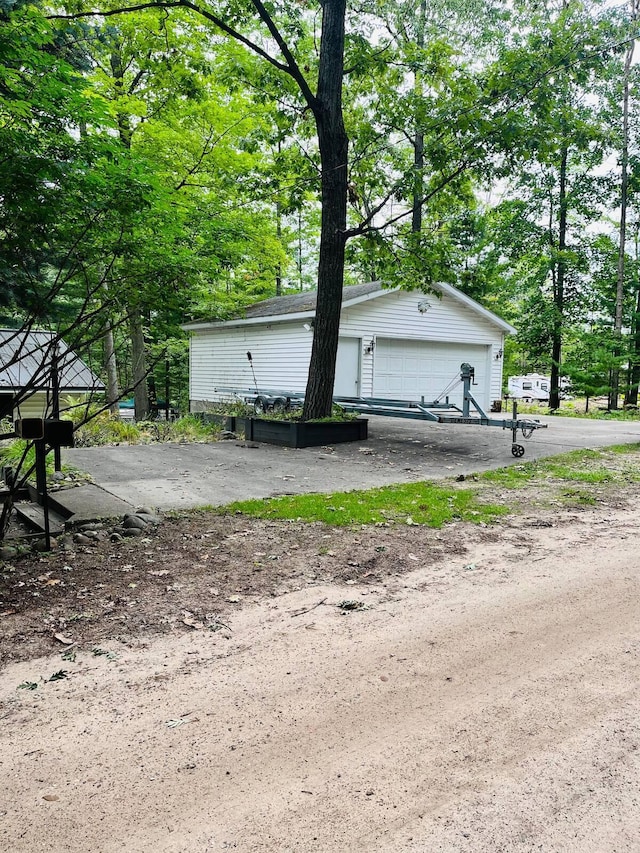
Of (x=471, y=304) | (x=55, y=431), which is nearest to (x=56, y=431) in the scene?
(x=55, y=431)

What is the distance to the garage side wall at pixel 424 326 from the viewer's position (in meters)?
15.8

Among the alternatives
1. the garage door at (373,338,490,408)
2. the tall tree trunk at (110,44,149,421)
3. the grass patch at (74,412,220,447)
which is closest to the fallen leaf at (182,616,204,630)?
the grass patch at (74,412,220,447)

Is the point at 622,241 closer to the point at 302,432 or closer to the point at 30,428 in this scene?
the point at 302,432

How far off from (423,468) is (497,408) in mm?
12206

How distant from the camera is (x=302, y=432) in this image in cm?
986

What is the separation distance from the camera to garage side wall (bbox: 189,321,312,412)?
51.6 ft

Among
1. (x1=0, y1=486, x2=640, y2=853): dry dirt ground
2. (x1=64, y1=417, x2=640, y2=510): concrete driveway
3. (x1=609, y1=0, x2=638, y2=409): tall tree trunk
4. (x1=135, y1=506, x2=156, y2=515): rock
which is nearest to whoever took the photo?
(x1=0, y1=486, x2=640, y2=853): dry dirt ground

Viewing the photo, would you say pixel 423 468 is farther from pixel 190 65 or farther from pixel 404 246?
pixel 190 65

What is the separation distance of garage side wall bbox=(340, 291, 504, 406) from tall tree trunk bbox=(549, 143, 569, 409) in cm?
373

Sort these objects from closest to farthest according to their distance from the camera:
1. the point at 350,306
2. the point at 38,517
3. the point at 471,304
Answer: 1. the point at 38,517
2. the point at 350,306
3. the point at 471,304

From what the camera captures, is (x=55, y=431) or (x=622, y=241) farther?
(x=622, y=241)

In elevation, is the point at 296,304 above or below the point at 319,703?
above

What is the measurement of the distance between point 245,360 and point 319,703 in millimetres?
16088

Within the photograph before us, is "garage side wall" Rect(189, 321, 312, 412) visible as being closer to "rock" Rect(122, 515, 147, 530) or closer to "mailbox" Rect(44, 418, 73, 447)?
"rock" Rect(122, 515, 147, 530)
